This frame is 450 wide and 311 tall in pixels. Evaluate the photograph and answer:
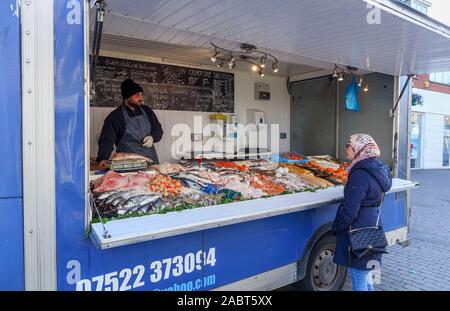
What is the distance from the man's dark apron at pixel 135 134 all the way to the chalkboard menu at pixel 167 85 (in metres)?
0.66

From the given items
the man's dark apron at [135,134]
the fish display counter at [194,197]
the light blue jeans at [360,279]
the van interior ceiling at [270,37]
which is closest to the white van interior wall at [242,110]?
the van interior ceiling at [270,37]

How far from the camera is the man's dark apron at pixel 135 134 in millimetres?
4297

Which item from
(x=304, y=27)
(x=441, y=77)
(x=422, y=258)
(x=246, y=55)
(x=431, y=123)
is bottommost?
(x=422, y=258)

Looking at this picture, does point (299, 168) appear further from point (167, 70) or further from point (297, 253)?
point (167, 70)

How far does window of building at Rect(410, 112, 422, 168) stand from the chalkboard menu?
1465 centimetres

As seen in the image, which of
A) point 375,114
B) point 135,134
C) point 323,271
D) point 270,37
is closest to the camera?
point 270,37

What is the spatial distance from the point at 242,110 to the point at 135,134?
2.59 m

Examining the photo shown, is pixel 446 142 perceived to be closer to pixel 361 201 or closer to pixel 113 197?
pixel 361 201

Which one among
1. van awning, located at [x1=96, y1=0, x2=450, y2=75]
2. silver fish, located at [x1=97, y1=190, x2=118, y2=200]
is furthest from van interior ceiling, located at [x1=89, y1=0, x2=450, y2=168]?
silver fish, located at [x1=97, y1=190, x2=118, y2=200]

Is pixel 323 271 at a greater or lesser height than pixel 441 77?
lesser

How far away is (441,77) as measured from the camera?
59.1ft

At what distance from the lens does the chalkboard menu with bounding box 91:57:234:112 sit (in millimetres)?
4906

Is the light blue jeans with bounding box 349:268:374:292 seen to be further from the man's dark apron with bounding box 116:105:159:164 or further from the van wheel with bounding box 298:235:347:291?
the man's dark apron with bounding box 116:105:159:164

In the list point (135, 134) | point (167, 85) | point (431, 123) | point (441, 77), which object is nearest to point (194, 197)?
point (135, 134)
